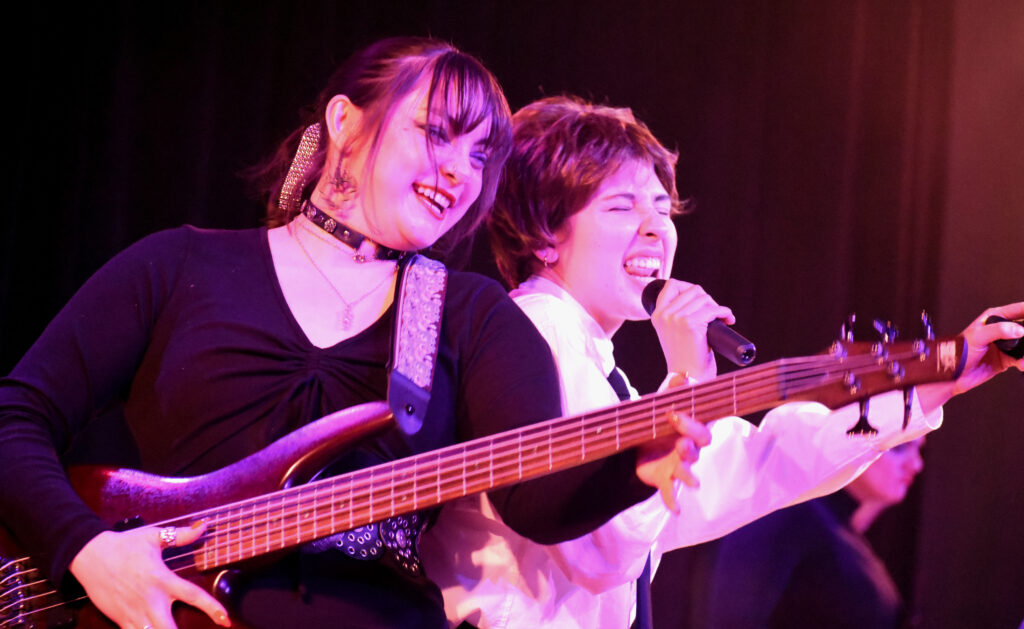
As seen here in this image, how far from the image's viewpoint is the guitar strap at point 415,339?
5.43 ft

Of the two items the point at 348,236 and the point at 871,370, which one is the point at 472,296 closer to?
the point at 348,236

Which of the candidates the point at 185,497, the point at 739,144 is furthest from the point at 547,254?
the point at 185,497

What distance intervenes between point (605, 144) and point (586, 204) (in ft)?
0.54

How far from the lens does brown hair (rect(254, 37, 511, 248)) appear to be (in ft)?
6.23

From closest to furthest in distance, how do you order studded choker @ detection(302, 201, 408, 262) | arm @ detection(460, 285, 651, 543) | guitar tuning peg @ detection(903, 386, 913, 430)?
guitar tuning peg @ detection(903, 386, 913, 430) → arm @ detection(460, 285, 651, 543) → studded choker @ detection(302, 201, 408, 262)

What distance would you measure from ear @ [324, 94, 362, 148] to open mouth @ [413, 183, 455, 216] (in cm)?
19

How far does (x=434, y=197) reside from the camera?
74.7 inches

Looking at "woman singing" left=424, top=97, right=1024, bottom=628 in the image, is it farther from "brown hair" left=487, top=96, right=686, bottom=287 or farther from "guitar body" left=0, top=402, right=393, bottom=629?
"guitar body" left=0, top=402, right=393, bottom=629

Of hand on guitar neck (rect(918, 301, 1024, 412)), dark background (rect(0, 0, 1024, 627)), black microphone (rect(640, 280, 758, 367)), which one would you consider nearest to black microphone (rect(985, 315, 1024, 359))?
hand on guitar neck (rect(918, 301, 1024, 412))

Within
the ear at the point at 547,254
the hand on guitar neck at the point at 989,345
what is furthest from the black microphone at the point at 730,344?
the ear at the point at 547,254

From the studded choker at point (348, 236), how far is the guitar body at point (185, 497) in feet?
1.49

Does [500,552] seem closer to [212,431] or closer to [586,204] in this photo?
[212,431]

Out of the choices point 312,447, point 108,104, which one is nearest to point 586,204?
point 312,447

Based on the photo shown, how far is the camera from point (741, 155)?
10.4 feet
